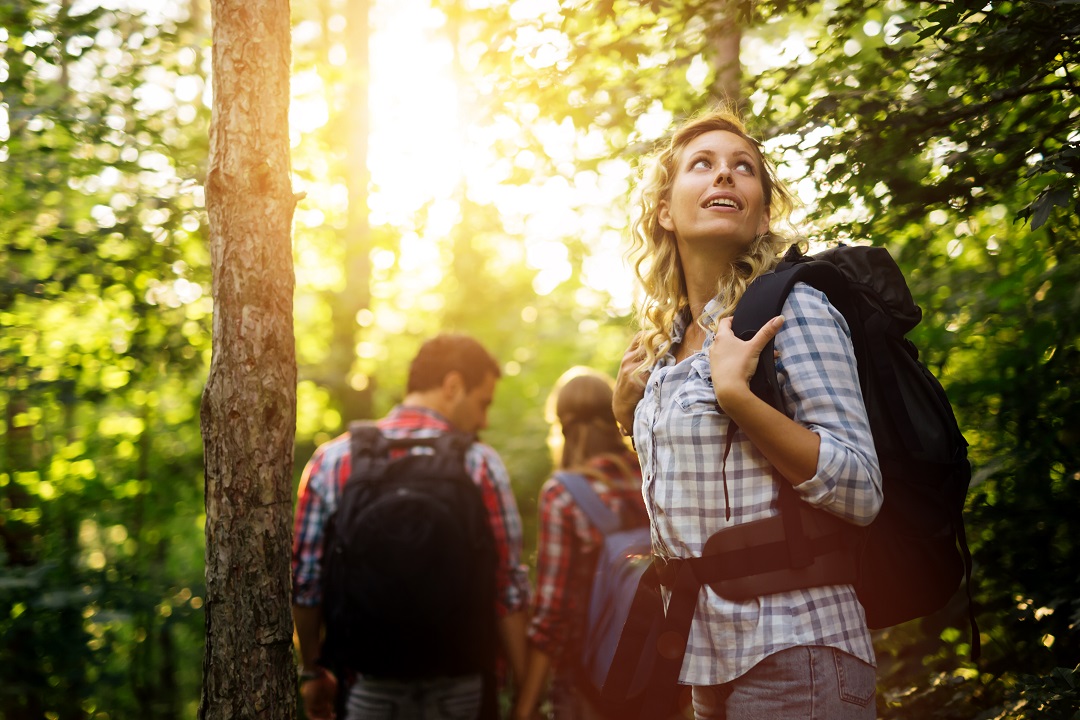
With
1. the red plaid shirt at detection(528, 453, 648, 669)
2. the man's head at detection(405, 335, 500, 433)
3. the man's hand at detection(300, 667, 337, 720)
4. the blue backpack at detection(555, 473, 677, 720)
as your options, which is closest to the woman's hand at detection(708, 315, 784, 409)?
the blue backpack at detection(555, 473, 677, 720)

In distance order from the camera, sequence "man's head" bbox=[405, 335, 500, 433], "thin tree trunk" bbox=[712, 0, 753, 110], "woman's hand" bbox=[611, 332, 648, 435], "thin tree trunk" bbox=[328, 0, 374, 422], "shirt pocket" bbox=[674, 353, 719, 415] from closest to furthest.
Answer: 1. "shirt pocket" bbox=[674, 353, 719, 415]
2. "woman's hand" bbox=[611, 332, 648, 435]
3. "thin tree trunk" bbox=[712, 0, 753, 110]
4. "man's head" bbox=[405, 335, 500, 433]
5. "thin tree trunk" bbox=[328, 0, 374, 422]

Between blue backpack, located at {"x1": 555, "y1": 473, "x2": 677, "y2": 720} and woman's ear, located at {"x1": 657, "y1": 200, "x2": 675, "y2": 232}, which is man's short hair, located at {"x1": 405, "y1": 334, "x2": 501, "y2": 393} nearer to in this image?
blue backpack, located at {"x1": 555, "y1": 473, "x2": 677, "y2": 720}

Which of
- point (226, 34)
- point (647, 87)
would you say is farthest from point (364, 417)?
point (226, 34)

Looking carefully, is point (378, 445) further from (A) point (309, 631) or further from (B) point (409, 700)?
(B) point (409, 700)

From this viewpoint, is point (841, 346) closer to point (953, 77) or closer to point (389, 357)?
point (953, 77)

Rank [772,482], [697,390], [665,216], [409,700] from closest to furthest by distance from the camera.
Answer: [772,482] < [697,390] < [665,216] < [409,700]

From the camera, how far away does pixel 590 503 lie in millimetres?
3420

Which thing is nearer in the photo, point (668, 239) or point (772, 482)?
point (772, 482)

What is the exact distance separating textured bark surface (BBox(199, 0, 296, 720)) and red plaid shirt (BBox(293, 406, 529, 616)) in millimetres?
999

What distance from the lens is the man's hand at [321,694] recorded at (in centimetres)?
343

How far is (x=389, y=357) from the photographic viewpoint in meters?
13.3

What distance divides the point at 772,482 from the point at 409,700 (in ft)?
6.59

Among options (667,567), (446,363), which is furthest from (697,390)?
(446,363)

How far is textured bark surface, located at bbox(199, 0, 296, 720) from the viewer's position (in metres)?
2.23
